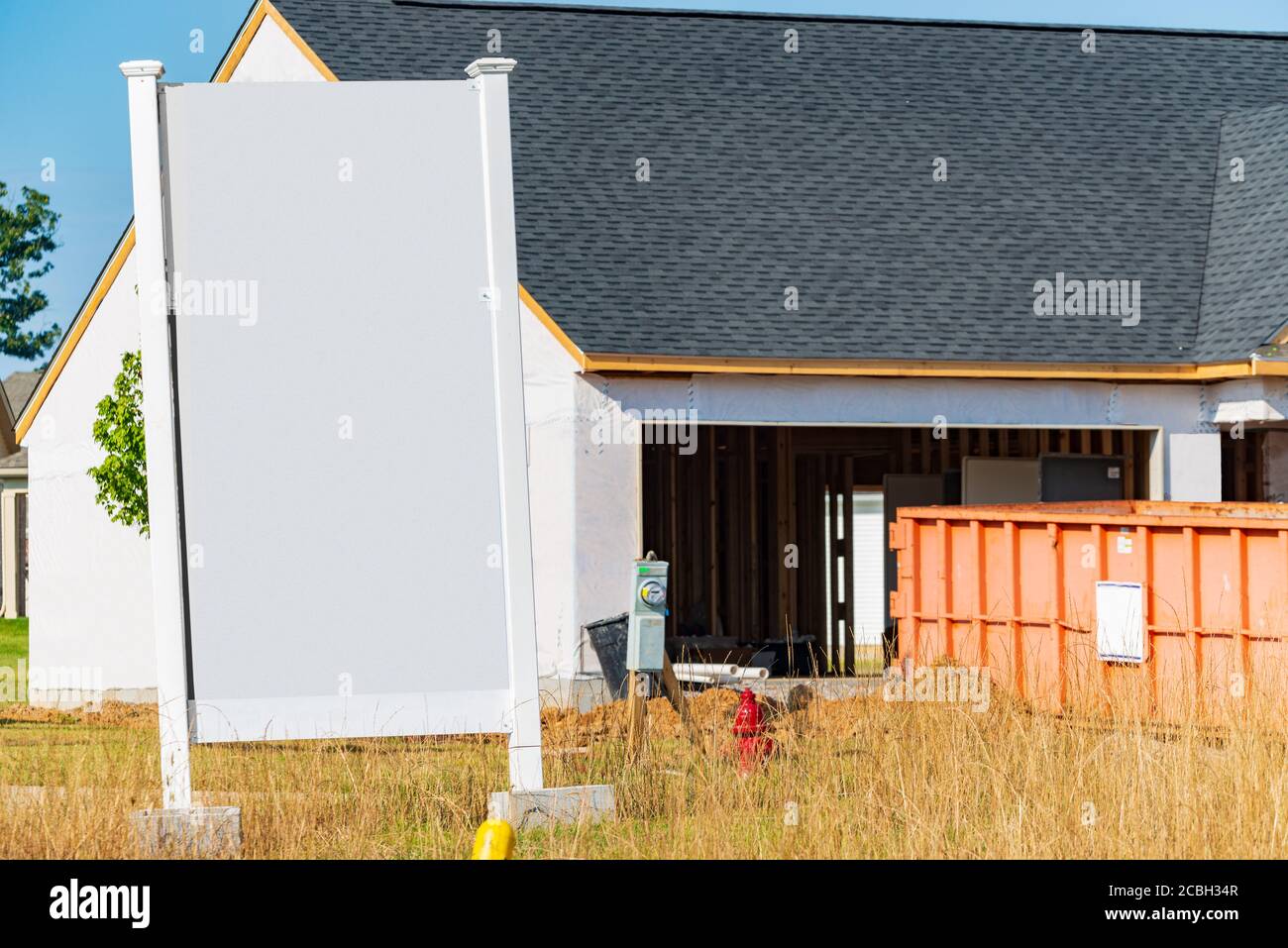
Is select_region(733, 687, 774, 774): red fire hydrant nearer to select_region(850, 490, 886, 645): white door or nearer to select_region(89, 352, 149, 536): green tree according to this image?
select_region(89, 352, 149, 536): green tree

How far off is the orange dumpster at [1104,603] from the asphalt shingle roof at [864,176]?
3.63 meters

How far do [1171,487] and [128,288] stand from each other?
11630 mm

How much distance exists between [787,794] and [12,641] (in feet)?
65.6

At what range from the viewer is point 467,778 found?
32.6 ft

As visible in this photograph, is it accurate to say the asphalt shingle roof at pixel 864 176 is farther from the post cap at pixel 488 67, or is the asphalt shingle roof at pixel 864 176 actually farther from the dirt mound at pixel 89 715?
the post cap at pixel 488 67

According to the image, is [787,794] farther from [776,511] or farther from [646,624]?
[776,511]

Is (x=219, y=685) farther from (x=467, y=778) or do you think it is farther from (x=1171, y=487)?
(x=1171, y=487)

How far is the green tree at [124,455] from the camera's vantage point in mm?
16781

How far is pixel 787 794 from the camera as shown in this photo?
949 centimetres

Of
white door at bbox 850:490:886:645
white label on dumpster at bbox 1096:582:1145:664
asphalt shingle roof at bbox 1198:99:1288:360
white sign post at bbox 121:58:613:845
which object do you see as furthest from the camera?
white door at bbox 850:490:886:645

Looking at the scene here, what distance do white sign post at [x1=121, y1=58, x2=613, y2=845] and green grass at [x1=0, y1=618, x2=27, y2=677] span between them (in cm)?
1181

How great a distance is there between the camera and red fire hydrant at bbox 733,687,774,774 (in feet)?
34.7

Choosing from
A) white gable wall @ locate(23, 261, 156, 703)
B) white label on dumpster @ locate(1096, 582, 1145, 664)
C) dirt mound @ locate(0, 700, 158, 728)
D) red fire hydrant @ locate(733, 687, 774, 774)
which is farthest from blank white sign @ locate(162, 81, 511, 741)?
white gable wall @ locate(23, 261, 156, 703)
